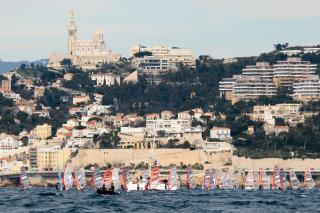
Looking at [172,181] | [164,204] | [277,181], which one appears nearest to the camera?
[164,204]

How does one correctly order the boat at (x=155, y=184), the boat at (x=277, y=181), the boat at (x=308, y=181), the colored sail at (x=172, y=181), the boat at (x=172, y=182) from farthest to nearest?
the boat at (x=308, y=181), the boat at (x=277, y=181), the colored sail at (x=172, y=181), the boat at (x=172, y=182), the boat at (x=155, y=184)

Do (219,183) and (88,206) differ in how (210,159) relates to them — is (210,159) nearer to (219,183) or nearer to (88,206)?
(219,183)

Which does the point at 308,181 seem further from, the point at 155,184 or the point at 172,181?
the point at 155,184

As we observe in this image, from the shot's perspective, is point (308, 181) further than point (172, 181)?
Yes

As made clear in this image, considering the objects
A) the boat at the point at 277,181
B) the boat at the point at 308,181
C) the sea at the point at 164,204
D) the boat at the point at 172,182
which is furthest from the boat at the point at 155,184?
the sea at the point at 164,204

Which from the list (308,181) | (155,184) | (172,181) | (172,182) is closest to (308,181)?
(308,181)

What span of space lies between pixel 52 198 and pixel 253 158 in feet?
281

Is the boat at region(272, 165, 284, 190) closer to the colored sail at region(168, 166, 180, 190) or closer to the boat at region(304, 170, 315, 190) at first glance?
the boat at region(304, 170, 315, 190)

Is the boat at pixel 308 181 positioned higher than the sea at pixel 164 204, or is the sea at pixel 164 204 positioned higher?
the boat at pixel 308 181

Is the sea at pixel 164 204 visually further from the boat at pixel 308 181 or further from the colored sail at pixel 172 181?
the boat at pixel 308 181

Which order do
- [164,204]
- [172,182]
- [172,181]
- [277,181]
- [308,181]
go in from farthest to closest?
[308,181]
[277,181]
[172,182]
[172,181]
[164,204]

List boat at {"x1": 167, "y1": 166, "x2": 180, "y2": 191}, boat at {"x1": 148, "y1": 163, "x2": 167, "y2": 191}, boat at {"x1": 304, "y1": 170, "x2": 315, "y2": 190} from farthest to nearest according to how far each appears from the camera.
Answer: boat at {"x1": 304, "y1": 170, "x2": 315, "y2": 190} → boat at {"x1": 167, "y1": 166, "x2": 180, "y2": 191} → boat at {"x1": 148, "y1": 163, "x2": 167, "y2": 191}

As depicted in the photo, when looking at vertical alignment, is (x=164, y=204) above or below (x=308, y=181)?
below

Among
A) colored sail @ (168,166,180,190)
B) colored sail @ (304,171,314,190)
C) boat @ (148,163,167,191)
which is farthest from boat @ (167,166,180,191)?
colored sail @ (304,171,314,190)
